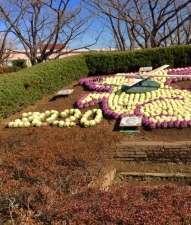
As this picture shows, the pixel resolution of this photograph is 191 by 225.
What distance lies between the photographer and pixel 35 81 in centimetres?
975

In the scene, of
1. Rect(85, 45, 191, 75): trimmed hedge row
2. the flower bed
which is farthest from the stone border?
Rect(85, 45, 191, 75): trimmed hedge row

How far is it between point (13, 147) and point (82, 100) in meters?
4.03

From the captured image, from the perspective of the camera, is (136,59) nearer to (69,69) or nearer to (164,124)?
(69,69)

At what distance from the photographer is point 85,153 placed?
14.5 ft

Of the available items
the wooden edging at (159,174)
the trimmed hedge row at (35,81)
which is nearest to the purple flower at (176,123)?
the wooden edging at (159,174)

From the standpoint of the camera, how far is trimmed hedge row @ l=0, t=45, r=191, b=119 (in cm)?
880

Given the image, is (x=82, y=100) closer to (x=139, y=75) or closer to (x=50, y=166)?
(x=139, y=75)

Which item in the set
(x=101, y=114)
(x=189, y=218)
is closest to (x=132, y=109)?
(x=101, y=114)

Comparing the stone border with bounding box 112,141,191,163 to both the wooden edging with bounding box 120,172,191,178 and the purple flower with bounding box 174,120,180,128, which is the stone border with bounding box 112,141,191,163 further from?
the purple flower with bounding box 174,120,180,128

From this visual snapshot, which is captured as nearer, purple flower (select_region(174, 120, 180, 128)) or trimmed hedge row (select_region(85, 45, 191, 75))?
purple flower (select_region(174, 120, 180, 128))

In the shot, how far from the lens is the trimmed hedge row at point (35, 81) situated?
8438 mm

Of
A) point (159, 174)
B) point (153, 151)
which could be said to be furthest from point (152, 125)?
point (159, 174)

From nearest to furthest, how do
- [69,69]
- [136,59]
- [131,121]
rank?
[131,121], [69,69], [136,59]

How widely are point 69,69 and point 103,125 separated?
16.4 ft
